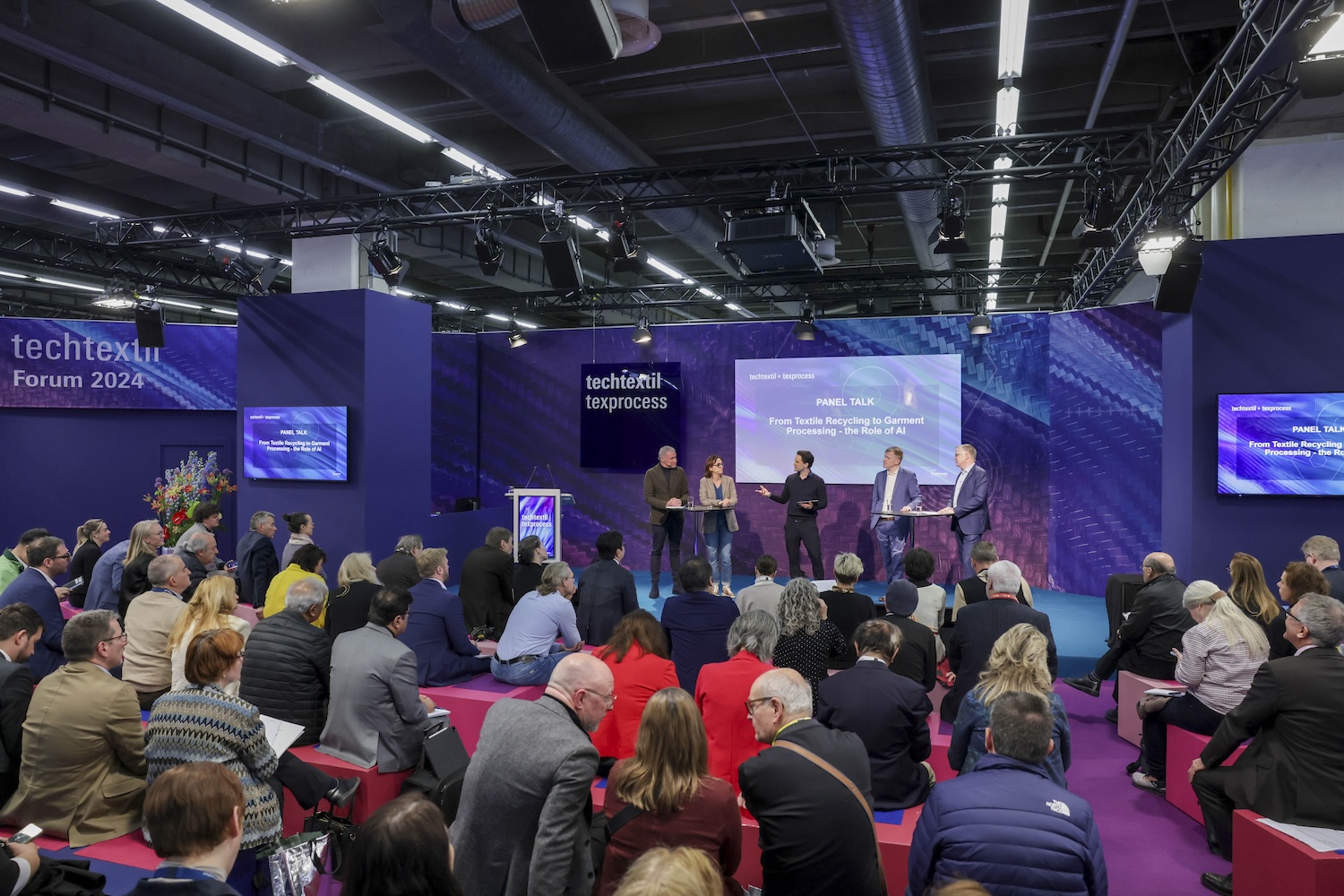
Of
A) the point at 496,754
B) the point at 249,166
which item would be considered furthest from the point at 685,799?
the point at 249,166

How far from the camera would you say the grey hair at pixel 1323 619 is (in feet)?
10.9

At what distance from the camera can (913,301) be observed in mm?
19203

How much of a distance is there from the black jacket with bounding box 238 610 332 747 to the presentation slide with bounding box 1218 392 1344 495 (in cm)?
647

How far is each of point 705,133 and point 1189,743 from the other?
705 cm

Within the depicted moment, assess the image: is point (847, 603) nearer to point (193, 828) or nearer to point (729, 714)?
point (729, 714)

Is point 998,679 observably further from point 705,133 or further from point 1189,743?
point 705,133

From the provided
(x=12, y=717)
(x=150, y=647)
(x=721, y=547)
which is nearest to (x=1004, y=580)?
Answer: (x=12, y=717)

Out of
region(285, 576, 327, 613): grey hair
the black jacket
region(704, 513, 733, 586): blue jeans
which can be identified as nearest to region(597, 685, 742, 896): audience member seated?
the black jacket

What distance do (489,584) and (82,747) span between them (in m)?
3.36

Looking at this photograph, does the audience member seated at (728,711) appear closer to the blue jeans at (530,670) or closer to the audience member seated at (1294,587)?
the blue jeans at (530,670)

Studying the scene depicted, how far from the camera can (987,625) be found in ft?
13.8

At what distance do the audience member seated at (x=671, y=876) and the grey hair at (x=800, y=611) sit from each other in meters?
2.71

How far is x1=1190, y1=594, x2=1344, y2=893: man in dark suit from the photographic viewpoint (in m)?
3.25

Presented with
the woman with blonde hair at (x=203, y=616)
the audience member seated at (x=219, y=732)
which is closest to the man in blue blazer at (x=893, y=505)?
the woman with blonde hair at (x=203, y=616)
